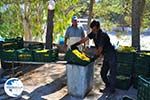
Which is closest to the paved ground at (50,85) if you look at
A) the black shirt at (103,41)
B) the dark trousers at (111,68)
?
the dark trousers at (111,68)

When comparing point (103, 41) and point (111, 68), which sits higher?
point (103, 41)

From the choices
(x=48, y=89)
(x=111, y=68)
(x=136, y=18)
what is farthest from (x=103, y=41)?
(x=136, y=18)

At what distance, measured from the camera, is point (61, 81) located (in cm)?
916

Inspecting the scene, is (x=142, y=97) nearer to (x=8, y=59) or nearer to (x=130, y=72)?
(x=130, y=72)

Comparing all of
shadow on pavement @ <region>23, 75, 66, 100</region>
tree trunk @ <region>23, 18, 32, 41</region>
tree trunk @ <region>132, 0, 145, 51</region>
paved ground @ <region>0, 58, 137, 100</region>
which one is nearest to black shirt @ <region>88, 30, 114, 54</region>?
paved ground @ <region>0, 58, 137, 100</region>

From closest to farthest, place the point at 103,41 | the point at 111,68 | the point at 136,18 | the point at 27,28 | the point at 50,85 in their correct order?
the point at 103,41 < the point at 111,68 < the point at 50,85 < the point at 136,18 < the point at 27,28

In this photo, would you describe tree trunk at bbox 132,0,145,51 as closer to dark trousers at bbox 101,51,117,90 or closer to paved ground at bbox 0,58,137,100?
paved ground at bbox 0,58,137,100

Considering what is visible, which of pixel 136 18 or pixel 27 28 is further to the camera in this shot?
pixel 27 28

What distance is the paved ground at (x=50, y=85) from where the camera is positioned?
8031 mm

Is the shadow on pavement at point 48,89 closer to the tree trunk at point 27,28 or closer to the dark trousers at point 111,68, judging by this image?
the dark trousers at point 111,68

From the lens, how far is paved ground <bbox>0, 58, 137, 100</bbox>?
8.03 metres

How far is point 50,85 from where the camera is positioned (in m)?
8.94

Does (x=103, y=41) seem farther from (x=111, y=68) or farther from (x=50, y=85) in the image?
(x=50, y=85)

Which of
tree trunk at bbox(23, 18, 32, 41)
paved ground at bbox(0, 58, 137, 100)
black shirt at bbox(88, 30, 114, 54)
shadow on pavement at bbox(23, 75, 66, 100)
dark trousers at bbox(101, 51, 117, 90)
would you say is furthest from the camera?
tree trunk at bbox(23, 18, 32, 41)
